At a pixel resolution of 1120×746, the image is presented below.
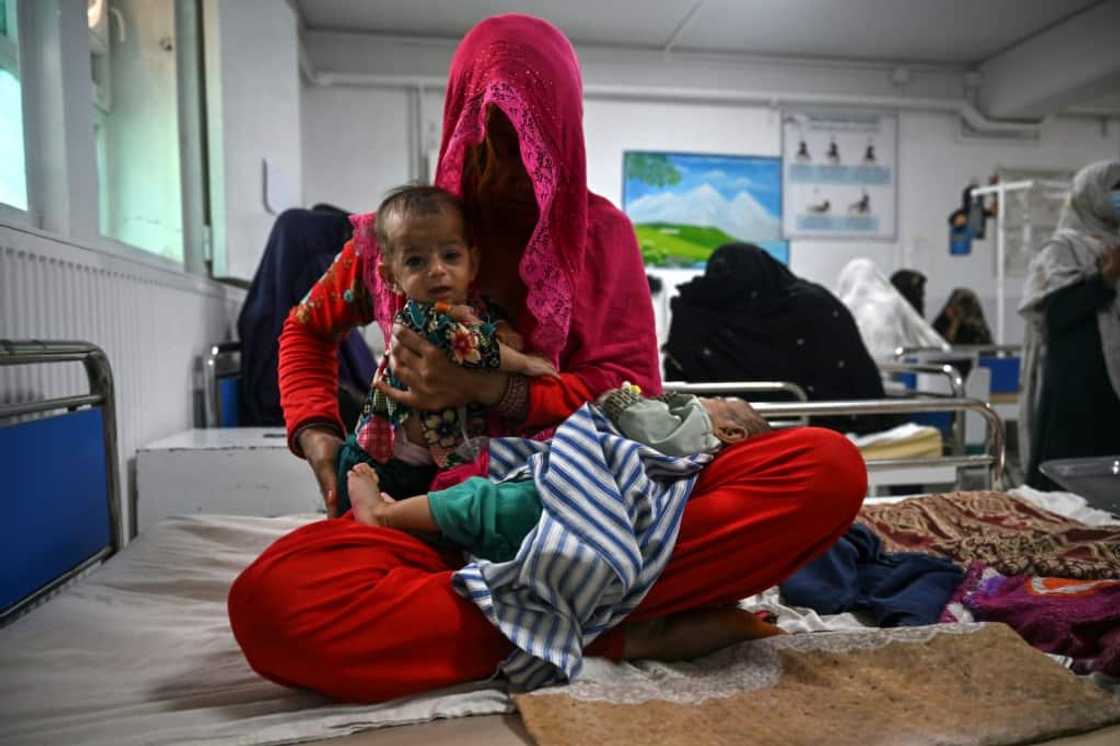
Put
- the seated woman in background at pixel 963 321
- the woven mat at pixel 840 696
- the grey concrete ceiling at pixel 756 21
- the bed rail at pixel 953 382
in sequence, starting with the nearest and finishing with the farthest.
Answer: the woven mat at pixel 840 696, the bed rail at pixel 953 382, the grey concrete ceiling at pixel 756 21, the seated woman in background at pixel 963 321

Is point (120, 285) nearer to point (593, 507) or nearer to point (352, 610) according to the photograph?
point (352, 610)

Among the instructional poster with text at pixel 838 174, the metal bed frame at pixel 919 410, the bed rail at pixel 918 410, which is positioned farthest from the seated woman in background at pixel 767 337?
the instructional poster with text at pixel 838 174

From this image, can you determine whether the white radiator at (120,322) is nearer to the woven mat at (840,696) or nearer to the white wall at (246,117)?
the white wall at (246,117)

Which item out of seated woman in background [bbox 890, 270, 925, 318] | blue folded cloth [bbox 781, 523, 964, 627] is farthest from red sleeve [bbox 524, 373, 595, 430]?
seated woman in background [bbox 890, 270, 925, 318]

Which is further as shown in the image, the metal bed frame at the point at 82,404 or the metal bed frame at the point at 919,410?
the metal bed frame at the point at 919,410

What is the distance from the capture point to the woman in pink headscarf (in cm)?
104

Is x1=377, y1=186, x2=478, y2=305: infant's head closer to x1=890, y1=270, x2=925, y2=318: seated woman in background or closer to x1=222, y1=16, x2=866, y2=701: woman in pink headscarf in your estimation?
x1=222, y1=16, x2=866, y2=701: woman in pink headscarf


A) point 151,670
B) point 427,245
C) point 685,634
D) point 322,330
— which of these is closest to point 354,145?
point 322,330

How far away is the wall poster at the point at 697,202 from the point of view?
6465 millimetres

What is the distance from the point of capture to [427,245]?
1.32 meters

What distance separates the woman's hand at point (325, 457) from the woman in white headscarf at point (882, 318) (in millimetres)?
4139

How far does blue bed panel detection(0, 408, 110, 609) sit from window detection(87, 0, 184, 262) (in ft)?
3.56

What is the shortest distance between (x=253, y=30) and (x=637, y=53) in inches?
148

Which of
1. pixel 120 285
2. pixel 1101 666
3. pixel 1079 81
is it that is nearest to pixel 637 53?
pixel 1079 81
